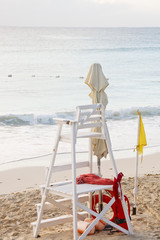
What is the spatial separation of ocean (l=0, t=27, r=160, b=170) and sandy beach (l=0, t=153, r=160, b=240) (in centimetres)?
110

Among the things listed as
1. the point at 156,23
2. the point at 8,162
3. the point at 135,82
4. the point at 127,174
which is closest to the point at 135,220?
the point at 127,174

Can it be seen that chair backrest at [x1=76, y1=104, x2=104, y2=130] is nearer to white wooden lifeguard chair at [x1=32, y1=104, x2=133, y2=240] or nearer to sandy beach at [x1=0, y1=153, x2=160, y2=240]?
white wooden lifeguard chair at [x1=32, y1=104, x2=133, y2=240]

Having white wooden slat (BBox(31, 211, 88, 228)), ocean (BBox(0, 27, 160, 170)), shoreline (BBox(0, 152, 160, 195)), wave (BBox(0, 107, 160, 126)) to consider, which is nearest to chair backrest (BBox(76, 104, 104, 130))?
white wooden slat (BBox(31, 211, 88, 228))

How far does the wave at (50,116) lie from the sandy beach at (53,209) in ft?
28.9

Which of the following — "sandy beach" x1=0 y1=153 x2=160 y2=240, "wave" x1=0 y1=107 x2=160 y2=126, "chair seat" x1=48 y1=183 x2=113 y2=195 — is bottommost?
"sandy beach" x1=0 y1=153 x2=160 y2=240

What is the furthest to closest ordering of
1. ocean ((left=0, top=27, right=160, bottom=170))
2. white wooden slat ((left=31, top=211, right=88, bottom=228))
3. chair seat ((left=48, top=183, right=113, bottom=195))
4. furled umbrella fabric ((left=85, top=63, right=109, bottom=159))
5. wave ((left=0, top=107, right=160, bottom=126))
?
1. wave ((left=0, top=107, right=160, bottom=126))
2. ocean ((left=0, top=27, right=160, bottom=170))
3. furled umbrella fabric ((left=85, top=63, right=109, bottom=159))
4. white wooden slat ((left=31, top=211, right=88, bottom=228))
5. chair seat ((left=48, top=183, right=113, bottom=195))

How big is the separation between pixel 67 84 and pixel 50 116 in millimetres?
12581

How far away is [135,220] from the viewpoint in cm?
616

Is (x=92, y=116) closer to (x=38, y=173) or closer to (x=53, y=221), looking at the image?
(x=53, y=221)

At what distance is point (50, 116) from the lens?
67.2 feet

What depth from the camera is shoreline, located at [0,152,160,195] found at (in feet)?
27.9

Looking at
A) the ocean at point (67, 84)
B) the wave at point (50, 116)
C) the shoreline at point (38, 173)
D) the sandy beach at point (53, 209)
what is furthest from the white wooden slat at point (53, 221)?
the wave at point (50, 116)

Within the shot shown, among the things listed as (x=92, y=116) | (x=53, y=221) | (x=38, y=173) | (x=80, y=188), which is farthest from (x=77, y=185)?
(x=38, y=173)

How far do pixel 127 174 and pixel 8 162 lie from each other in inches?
110
